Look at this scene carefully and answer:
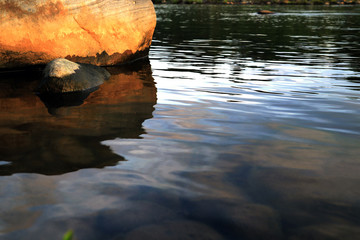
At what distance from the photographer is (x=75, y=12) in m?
7.66

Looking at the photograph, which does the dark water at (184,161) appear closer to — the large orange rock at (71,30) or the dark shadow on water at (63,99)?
the dark shadow on water at (63,99)

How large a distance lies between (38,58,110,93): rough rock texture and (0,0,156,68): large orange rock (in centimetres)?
123

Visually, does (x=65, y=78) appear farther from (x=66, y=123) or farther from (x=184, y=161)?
(x=184, y=161)

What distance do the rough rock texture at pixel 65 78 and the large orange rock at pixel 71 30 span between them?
1.23 meters

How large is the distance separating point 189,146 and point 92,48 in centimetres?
533

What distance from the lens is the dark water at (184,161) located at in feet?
7.66

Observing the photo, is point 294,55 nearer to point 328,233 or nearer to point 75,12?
point 75,12

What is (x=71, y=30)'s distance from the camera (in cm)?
769

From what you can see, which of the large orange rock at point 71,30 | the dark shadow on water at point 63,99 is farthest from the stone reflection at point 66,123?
the large orange rock at point 71,30

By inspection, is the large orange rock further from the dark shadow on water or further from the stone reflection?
the dark shadow on water

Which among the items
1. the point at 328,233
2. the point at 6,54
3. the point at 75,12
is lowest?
the point at 328,233

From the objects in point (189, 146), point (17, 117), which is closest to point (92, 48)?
point (17, 117)

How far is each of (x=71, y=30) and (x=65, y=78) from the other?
1.97 m

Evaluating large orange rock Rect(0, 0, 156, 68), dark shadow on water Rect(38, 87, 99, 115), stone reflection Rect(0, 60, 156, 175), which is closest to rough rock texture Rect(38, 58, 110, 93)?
dark shadow on water Rect(38, 87, 99, 115)
